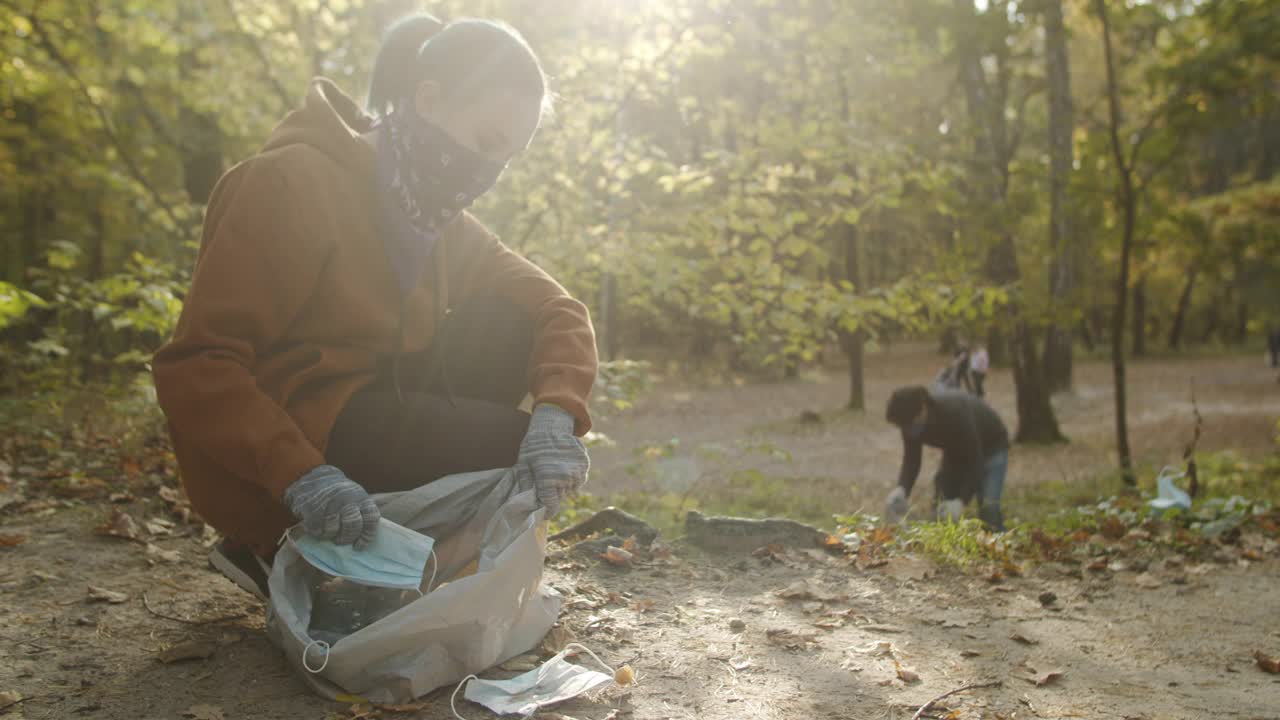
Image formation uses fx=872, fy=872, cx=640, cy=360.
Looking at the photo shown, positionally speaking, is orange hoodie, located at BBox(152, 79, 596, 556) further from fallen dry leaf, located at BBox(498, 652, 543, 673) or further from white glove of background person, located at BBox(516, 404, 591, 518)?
fallen dry leaf, located at BBox(498, 652, 543, 673)

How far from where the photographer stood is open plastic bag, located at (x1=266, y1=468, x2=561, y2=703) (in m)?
1.89

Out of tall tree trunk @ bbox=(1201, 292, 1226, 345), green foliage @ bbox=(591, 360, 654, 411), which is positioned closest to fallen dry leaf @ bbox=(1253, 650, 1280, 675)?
green foliage @ bbox=(591, 360, 654, 411)

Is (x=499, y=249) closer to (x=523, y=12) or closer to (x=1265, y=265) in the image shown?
(x=523, y=12)

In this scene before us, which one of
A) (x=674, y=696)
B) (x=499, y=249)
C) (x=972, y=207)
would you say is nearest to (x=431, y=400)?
Result: (x=499, y=249)

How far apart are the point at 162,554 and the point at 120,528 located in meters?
0.32

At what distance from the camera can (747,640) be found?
2600 millimetres

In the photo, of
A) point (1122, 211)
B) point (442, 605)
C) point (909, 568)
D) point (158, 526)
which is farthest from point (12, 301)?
point (1122, 211)

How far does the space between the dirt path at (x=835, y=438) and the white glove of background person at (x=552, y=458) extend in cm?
287

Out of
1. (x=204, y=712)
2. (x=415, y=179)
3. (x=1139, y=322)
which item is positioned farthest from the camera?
(x=1139, y=322)

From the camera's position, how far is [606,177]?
653cm

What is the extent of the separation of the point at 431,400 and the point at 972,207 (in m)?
8.30

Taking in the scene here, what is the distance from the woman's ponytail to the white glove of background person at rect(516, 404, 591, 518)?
1.01 meters

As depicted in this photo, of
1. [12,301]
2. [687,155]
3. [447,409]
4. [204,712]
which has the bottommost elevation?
[204,712]

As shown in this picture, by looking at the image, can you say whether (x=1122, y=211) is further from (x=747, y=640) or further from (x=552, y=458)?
(x=552, y=458)
